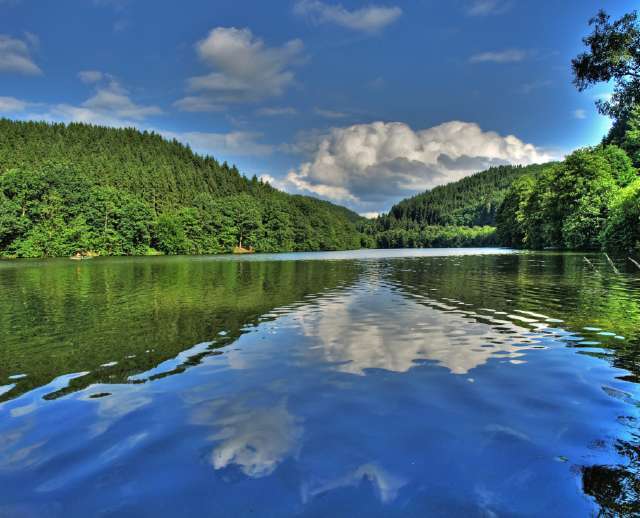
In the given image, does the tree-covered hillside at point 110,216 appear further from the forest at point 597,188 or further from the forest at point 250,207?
the forest at point 597,188

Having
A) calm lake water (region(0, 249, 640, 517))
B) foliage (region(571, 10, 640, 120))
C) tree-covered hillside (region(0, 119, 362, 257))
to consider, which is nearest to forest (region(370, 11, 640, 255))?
foliage (region(571, 10, 640, 120))

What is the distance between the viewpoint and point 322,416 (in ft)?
28.5

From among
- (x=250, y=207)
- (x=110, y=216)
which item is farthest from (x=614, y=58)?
(x=250, y=207)

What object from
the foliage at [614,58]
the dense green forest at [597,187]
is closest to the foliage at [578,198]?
the dense green forest at [597,187]

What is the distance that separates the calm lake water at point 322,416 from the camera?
5.90 meters

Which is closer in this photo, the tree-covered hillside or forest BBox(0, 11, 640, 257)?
forest BBox(0, 11, 640, 257)

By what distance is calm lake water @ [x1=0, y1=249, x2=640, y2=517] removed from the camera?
5898 millimetres

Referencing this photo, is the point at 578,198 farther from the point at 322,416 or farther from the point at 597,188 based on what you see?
the point at 322,416

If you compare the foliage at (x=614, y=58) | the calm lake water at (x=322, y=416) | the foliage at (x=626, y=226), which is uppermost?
the foliage at (x=614, y=58)

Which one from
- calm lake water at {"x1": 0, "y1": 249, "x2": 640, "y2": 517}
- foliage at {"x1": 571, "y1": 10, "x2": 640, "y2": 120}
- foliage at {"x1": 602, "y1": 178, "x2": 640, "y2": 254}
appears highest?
foliage at {"x1": 571, "y1": 10, "x2": 640, "y2": 120}

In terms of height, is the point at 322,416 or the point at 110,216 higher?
the point at 110,216

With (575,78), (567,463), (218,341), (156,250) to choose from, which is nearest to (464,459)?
(567,463)

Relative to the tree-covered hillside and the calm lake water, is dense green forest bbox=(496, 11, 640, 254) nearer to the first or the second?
the calm lake water

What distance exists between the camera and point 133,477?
6.43 meters
